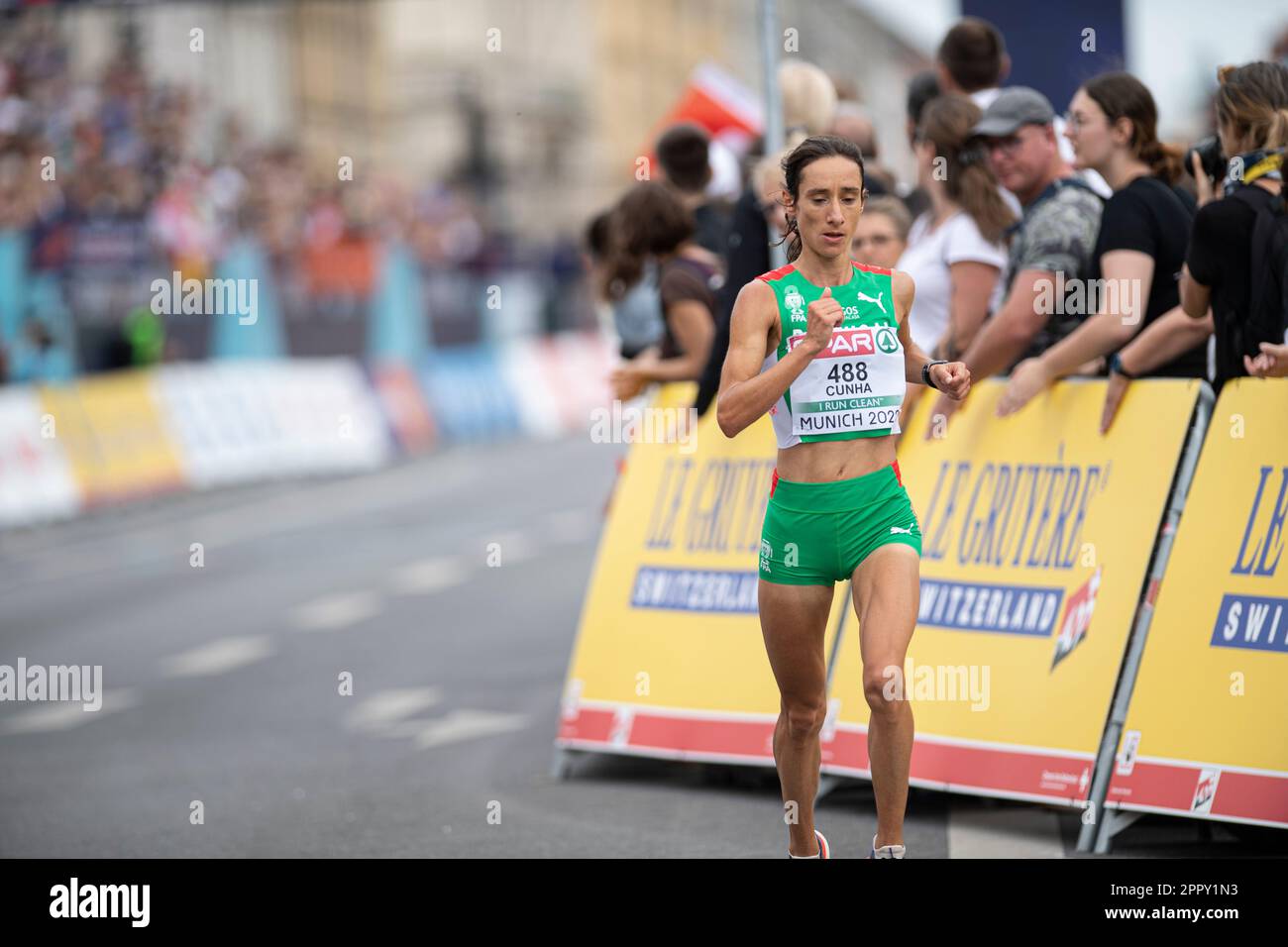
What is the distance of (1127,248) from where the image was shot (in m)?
6.90

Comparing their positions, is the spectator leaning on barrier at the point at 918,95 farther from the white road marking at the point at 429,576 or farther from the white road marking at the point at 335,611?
the white road marking at the point at 429,576

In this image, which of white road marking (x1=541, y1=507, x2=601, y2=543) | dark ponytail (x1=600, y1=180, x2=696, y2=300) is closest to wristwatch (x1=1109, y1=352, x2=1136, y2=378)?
dark ponytail (x1=600, y1=180, x2=696, y2=300)

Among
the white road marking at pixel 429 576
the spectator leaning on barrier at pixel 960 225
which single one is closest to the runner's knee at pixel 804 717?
the spectator leaning on barrier at pixel 960 225

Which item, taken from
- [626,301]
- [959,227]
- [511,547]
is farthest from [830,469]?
[511,547]

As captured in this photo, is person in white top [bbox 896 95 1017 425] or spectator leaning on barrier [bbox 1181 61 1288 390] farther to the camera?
person in white top [bbox 896 95 1017 425]

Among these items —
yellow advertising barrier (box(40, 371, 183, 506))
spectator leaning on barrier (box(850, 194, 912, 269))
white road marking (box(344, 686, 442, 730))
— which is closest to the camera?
spectator leaning on barrier (box(850, 194, 912, 269))

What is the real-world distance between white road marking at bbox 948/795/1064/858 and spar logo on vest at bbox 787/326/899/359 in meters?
1.83

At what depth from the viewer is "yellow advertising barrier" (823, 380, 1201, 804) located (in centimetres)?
677

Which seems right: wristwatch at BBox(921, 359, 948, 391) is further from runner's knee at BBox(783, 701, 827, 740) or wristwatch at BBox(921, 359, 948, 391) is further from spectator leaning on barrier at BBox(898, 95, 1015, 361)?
spectator leaning on barrier at BBox(898, 95, 1015, 361)

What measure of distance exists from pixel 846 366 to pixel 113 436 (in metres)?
16.7

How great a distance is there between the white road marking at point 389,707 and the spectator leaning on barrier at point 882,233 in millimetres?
3381

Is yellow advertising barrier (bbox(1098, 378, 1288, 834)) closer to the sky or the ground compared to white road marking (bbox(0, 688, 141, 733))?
closer to the sky

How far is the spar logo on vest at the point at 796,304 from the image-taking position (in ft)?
18.4
